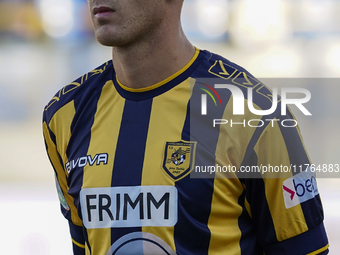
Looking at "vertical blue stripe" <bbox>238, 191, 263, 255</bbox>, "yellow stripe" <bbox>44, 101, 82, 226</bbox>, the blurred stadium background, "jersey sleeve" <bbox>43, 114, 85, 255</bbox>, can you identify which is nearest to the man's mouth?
"yellow stripe" <bbox>44, 101, 82, 226</bbox>

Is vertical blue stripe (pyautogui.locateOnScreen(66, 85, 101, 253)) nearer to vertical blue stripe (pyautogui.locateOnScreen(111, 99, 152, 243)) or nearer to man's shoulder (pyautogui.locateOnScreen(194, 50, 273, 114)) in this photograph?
vertical blue stripe (pyautogui.locateOnScreen(111, 99, 152, 243))

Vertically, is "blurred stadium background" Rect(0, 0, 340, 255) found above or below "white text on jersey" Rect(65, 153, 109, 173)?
above

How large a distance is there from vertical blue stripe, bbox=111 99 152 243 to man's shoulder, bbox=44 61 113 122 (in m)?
0.19

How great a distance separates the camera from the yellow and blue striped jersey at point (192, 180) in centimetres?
131

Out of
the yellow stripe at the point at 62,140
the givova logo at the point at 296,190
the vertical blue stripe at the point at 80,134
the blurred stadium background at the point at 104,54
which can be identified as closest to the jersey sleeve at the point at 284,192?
the givova logo at the point at 296,190

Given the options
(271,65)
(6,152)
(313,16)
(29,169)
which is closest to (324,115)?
(271,65)

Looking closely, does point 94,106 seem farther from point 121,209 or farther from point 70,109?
point 121,209

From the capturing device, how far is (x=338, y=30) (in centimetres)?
679

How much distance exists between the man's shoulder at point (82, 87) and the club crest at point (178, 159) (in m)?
0.43

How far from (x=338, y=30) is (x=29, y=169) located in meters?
5.66

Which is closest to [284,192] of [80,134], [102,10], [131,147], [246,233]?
[246,233]

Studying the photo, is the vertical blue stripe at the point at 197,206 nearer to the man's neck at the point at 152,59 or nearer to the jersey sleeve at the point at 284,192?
the jersey sleeve at the point at 284,192

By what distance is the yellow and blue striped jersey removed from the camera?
1.31 metres

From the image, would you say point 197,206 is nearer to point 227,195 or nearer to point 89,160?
point 227,195
